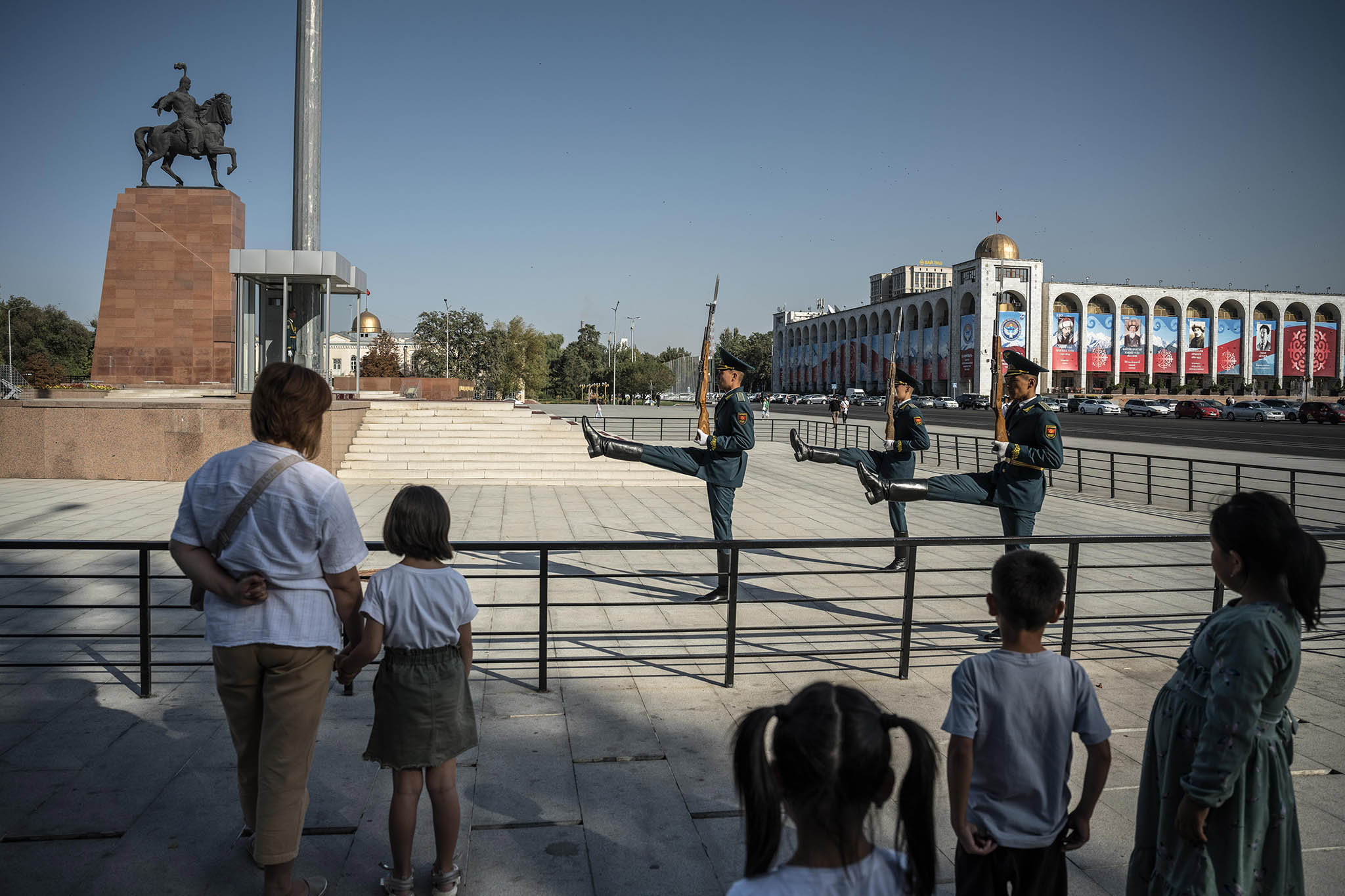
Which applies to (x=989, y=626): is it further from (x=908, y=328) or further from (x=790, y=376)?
(x=790, y=376)

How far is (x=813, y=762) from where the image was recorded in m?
1.41

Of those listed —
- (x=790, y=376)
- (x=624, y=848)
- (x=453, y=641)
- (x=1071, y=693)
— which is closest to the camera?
(x=1071, y=693)

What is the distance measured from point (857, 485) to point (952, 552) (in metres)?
7.87

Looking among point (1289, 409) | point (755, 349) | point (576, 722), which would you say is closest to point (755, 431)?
point (576, 722)

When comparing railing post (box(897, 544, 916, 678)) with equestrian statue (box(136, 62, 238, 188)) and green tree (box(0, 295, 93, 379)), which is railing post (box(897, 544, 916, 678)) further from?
green tree (box(0, 295, 93, 379))

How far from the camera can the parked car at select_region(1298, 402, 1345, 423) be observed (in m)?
42.8

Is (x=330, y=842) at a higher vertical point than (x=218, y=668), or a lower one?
lower

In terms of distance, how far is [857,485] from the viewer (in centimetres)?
1739

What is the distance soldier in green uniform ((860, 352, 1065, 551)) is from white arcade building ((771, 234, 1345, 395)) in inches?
3024

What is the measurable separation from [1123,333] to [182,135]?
84187 millimetres

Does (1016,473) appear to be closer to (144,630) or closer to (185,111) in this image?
(144,630)

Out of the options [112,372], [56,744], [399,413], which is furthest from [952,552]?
[112,372]

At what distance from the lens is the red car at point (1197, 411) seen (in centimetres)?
5131

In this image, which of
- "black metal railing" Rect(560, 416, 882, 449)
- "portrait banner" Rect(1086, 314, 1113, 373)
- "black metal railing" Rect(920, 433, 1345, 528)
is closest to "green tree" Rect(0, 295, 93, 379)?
"black metal railing" Rect(560, 416, 882, 449)
